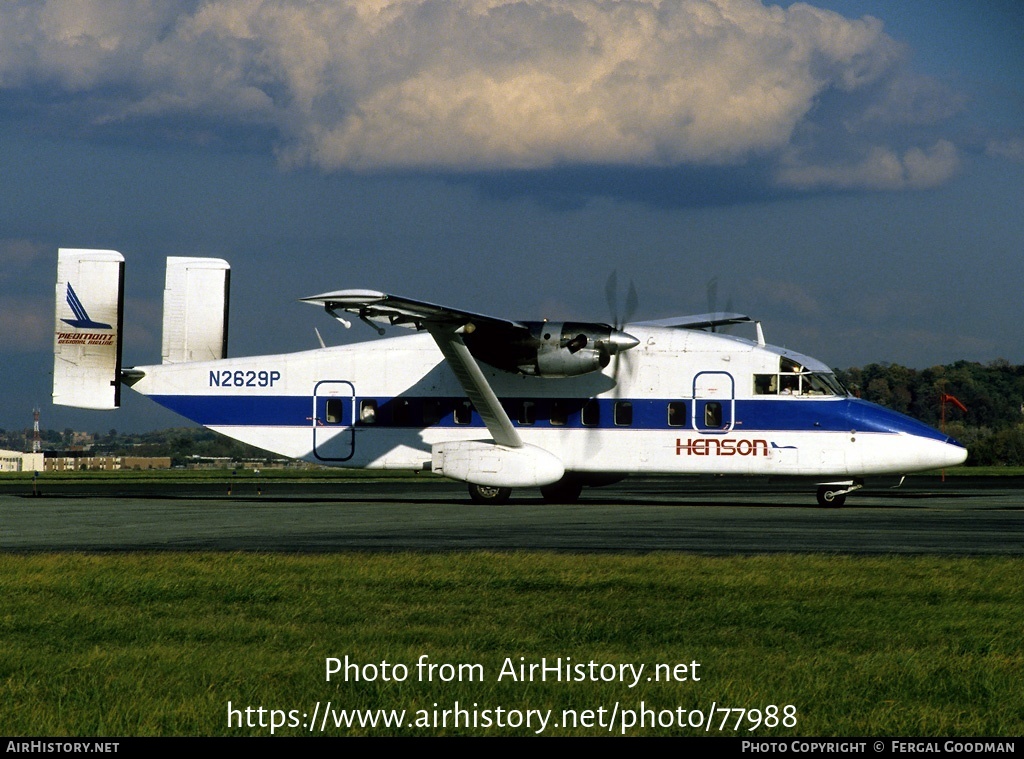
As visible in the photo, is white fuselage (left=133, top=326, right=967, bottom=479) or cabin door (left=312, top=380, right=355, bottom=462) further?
cabin door (left=312, top=380, right=355, bottom=462)

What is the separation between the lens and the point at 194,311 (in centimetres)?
3638

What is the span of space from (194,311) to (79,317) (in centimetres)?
359

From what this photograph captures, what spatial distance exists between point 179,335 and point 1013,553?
1003 inches

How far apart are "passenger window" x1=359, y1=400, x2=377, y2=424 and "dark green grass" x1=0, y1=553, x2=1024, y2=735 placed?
16.9 meters

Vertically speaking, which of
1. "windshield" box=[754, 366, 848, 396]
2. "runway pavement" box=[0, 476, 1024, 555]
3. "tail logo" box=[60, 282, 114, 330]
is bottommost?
"runway pavement" box=[0, 476, 1024, 555]

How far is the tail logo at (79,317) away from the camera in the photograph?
3381 cm

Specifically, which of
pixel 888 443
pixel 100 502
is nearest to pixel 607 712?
pixel 888 443

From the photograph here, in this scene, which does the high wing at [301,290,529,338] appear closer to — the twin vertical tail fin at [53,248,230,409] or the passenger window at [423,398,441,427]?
the passenger window at [423,398,441,427]

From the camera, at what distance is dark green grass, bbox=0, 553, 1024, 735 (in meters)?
8.16

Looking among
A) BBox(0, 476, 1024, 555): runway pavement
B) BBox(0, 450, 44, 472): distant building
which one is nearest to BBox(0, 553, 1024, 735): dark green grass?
BBox(0, 476, 1024, 555): runway pavement

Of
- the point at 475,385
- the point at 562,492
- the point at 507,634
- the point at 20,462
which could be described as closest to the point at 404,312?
the point at 475,385

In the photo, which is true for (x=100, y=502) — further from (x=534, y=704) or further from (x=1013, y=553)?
(x=534, y=704)

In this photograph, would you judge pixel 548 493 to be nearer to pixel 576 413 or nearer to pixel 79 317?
pixel 576 413

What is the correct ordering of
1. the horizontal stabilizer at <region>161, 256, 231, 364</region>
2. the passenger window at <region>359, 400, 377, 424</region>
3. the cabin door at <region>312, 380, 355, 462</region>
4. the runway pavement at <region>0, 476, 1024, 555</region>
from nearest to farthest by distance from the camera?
the runway pavement at <region>0, 476, 1024, 555</region> → the passenger window at <region>359, 400, 377, 424</region> → the cabin door at <region>312, 380, 355, 462</region> → the horizontal stabilizer at <region>161, 256, 231, 364</region>
